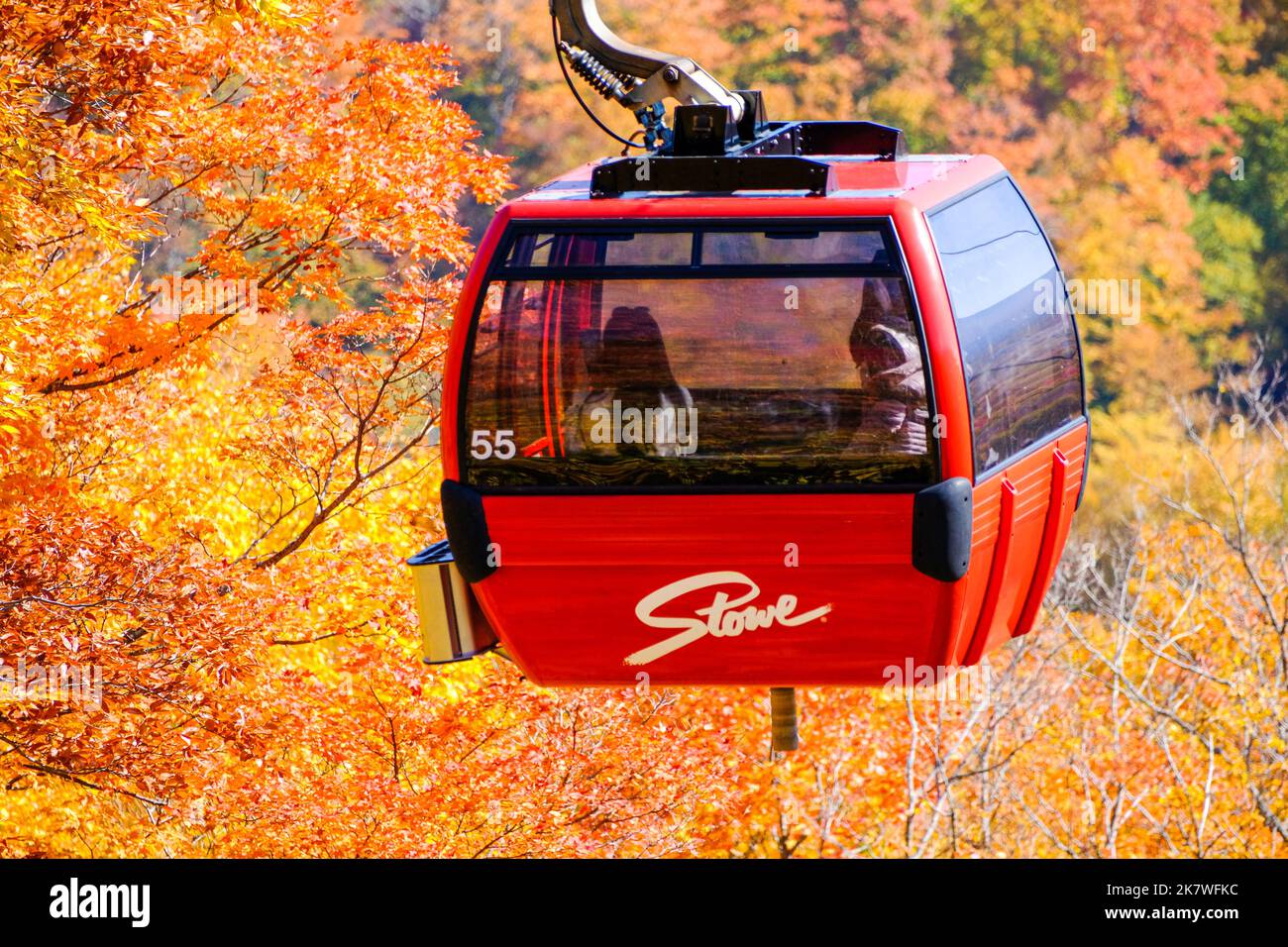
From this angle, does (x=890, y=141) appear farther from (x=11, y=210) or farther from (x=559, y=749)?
(x=559, y=749)

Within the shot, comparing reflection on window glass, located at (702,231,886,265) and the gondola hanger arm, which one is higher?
the gondola hanger arm

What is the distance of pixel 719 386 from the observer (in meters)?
7.76

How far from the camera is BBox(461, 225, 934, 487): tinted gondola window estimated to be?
7.62 metres

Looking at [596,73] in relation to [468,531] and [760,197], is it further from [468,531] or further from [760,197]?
[468,531]

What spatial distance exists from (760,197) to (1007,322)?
122cm

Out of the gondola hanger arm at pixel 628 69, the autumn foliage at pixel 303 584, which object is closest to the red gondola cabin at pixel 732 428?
the gondola hanger arm at pixel 628 69

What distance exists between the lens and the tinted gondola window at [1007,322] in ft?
25.6

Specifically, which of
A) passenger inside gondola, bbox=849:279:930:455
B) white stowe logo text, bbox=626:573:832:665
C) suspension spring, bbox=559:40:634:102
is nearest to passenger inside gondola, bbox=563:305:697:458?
white stowe logo text, bbox=626:573:832:665

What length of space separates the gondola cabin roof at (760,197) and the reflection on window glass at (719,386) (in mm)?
269

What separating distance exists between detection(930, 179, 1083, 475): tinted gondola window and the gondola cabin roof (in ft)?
0.44

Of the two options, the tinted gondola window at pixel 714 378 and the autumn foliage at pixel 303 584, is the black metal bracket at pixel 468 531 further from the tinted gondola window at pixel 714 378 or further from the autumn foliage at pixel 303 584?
the autumn foliage at pixel 303 584
